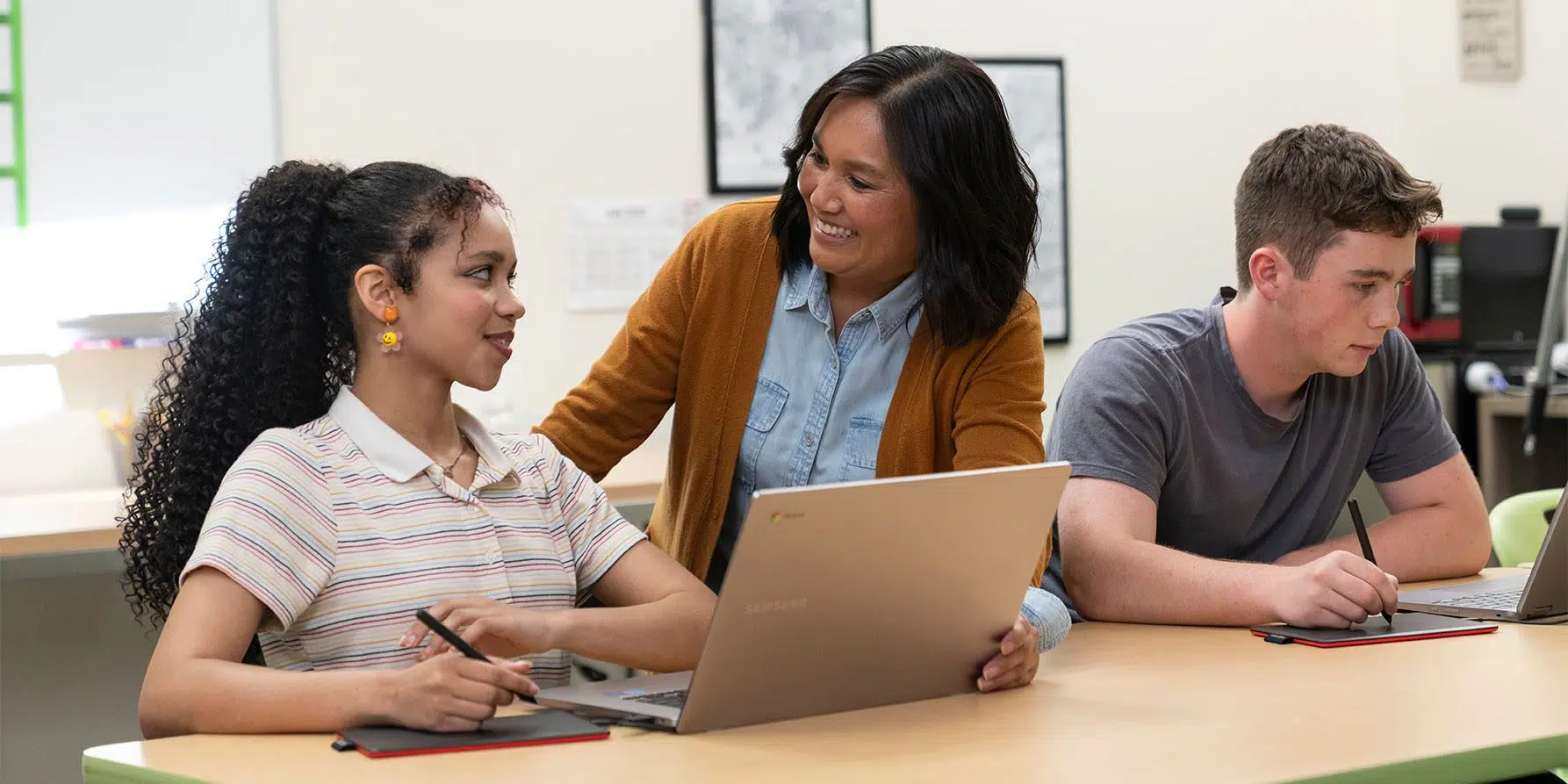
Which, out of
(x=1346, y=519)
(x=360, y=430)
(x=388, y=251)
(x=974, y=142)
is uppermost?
(x=974, y=142)

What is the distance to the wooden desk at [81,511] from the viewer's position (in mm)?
2445

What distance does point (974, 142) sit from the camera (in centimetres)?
172

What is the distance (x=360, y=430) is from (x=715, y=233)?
21.9 inches

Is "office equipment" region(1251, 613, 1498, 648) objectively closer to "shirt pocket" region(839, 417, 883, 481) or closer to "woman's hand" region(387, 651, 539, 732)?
"shirt pocket" region(839, 417, 883, 481)

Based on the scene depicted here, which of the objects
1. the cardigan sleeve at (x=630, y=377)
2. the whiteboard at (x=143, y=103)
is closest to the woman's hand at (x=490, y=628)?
the cardigan sleeve at (x=630, y=377)

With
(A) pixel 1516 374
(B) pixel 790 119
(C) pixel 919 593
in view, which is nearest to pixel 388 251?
(C) pixel 919 593

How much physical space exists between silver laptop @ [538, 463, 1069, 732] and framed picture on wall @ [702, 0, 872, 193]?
239 cm

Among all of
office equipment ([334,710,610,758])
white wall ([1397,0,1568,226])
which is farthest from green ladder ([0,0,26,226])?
white wall ([1397,0,1568,226])

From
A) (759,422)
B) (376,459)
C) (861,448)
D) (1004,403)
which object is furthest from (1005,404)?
(376,459)

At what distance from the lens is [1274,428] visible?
1948 millimetres

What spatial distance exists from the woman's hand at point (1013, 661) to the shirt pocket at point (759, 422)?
1.59 ft

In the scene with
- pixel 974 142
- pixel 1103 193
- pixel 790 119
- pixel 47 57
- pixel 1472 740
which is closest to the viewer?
pixel 1472 740

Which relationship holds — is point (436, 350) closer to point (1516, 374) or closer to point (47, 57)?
point (47, 57)

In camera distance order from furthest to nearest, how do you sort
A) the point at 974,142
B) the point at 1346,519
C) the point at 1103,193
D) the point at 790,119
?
the point at 1103,193 < the point at 790,119 < the point at 1346,519 < the point at 974,142
